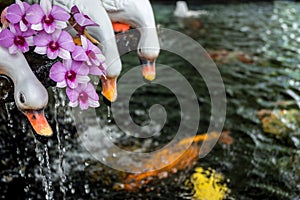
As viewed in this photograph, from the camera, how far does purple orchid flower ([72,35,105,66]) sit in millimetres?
1235

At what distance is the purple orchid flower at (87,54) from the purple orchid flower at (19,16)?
138 millimetres

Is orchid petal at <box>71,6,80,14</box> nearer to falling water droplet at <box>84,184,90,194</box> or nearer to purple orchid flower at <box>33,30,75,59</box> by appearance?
purple orchid flower at <box>33,30,75,59</box>

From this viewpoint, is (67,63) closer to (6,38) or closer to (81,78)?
(81,78)

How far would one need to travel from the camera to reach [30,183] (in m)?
2.78

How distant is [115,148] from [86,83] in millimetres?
2066

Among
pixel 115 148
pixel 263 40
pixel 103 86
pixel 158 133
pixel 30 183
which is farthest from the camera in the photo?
pixel 263 40

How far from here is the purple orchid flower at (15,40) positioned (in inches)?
47.8

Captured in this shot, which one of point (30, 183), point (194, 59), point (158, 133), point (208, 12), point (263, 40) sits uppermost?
point (30, 183)

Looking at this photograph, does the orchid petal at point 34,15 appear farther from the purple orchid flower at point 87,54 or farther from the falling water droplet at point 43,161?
the falling water droplet at point 43,161

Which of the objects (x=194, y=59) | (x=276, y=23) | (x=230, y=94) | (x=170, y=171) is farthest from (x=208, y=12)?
(x=170, y=171)

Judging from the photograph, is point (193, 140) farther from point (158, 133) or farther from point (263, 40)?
point (263, 40)

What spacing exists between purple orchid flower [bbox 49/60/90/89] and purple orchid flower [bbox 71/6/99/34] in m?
0.14

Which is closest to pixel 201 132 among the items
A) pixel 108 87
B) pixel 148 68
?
pixel 148 68

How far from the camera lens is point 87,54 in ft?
4.16
